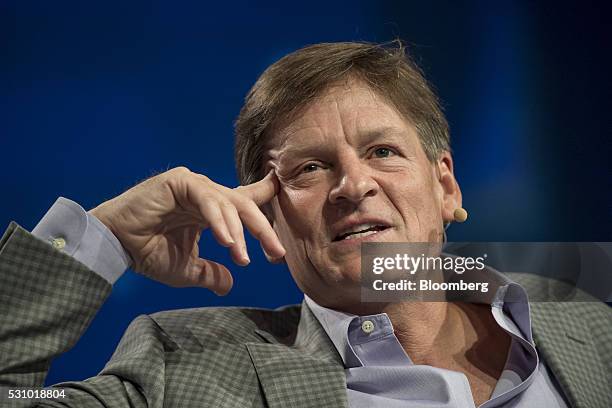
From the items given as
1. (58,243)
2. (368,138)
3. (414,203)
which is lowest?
(58,243)

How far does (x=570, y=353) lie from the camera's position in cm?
157

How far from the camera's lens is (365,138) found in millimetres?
1577

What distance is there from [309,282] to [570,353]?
0.54m

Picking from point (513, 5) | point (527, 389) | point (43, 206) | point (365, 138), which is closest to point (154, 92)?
point (43, 206)

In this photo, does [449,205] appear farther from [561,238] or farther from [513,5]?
[513,5]

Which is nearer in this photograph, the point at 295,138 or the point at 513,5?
the point at 295,138

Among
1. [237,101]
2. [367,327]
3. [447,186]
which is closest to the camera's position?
[367,327]

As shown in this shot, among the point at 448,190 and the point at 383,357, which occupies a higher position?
the point at 448,190

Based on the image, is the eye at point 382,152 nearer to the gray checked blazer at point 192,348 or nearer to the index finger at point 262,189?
the index finger at point 262,189

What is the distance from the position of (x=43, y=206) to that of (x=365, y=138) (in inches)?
29.2

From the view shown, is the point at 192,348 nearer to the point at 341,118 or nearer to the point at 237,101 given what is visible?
the point at 341,118

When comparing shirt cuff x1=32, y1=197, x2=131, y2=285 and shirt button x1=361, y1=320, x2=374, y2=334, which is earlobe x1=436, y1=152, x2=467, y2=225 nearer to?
shirt button x1=361, y1=320, x2=374, y2=334

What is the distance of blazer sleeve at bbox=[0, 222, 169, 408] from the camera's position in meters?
1.27

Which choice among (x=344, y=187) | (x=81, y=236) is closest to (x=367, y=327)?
(x=344, y=187)
